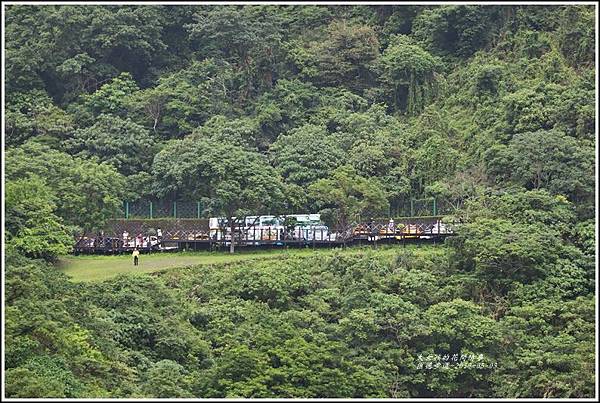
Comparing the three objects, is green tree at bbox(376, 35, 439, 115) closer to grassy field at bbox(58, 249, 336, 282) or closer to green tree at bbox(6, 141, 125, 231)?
grassy field at bbox(58, 249, 336, 282)

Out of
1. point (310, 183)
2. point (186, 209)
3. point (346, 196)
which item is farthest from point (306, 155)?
point (186, 209)

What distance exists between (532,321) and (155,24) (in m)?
21.1

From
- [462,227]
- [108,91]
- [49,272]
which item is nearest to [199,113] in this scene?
[108,91]

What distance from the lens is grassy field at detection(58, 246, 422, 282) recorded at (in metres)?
34.1

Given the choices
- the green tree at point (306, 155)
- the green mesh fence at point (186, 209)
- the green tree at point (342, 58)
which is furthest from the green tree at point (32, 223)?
the green tree at point (342, 58)

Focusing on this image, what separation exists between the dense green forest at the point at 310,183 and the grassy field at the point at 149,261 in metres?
0.83

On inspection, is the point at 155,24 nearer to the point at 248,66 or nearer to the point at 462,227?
the point at 248,66

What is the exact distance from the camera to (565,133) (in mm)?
38344

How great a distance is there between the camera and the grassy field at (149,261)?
34125 millimetres

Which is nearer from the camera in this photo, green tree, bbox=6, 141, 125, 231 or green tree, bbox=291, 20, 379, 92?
green tree, bbox=6, 141, 125, 231

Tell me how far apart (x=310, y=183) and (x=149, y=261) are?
5.93 m

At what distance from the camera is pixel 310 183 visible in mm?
38812

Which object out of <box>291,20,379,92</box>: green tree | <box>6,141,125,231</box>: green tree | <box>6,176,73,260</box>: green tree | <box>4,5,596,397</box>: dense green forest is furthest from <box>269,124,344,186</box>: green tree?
<box>6,176,73,260</box>: green tree

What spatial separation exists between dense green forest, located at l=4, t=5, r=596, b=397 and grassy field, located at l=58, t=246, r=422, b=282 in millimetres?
832
